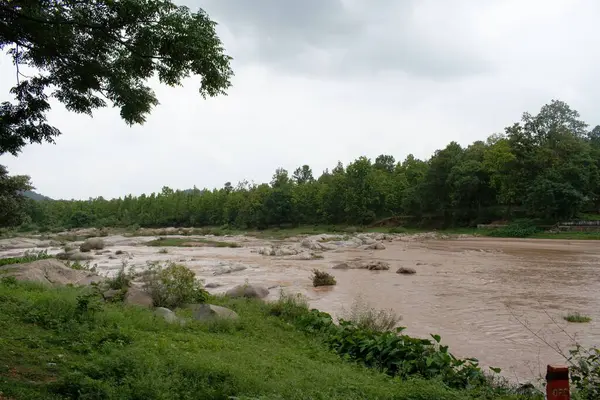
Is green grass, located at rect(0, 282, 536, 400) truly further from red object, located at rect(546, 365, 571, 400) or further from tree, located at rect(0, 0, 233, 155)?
tree, located at rect(0, 0, 233, 155)

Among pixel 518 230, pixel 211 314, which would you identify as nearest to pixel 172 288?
pixel 211 314

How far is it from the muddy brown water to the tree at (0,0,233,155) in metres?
7.48

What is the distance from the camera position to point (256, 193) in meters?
94.8

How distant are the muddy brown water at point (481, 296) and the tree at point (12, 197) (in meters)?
5.29

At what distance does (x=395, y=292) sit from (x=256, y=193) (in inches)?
3129

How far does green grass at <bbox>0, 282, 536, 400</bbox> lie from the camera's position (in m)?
5.10

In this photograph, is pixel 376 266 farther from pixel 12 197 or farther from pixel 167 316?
pixel 12 197

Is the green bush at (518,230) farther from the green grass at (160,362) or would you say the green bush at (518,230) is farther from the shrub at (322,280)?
the green grass at (160,362)

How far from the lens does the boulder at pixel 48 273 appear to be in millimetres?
14646

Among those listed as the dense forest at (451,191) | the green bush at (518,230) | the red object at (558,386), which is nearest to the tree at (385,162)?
the dense forest at (451,191)

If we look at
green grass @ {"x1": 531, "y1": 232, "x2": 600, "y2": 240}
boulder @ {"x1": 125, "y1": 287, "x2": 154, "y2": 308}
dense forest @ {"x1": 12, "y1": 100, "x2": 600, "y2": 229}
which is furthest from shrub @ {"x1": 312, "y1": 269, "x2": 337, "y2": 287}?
green grass @ {"x1": 531, "y1": 232, "x2": 600, "y2": 240}

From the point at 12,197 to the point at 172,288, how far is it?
14.5 metres

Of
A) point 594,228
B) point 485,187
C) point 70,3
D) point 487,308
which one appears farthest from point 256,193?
point 70,3

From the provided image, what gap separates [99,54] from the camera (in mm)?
6637
